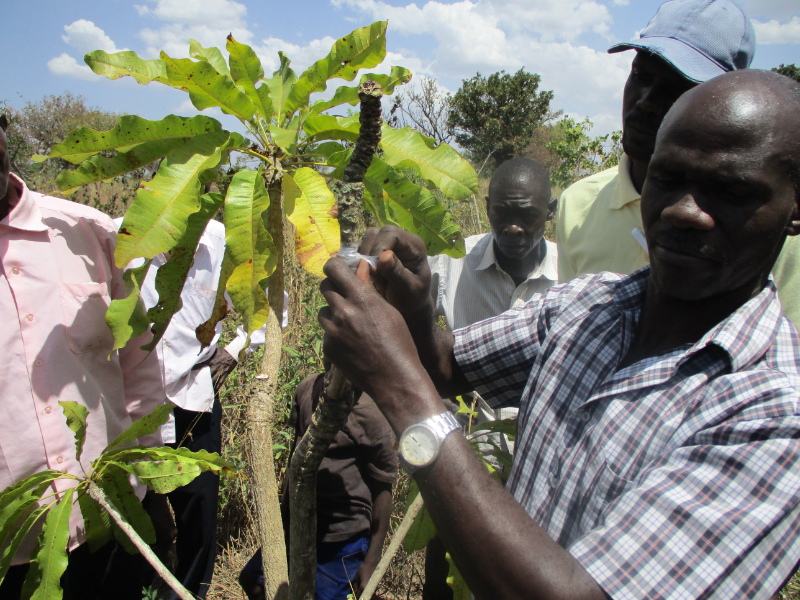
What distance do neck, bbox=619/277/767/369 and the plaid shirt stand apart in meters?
Result: 0.02

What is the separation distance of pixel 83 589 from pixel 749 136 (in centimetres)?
236

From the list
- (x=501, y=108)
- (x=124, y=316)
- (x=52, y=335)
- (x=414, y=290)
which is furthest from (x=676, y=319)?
(x=501, y=108)

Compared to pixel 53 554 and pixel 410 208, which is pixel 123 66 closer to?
pixel 410 208

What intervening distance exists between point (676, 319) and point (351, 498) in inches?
65.5

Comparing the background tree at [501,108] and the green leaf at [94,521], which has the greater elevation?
the background tree at [501,108]

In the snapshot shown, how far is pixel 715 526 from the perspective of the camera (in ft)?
2.20

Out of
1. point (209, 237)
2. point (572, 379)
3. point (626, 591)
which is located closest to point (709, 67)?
point (572, 379)

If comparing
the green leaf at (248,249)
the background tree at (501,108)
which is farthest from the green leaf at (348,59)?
the background tree at (501,108)

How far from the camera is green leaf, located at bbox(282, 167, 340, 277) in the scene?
1016mm

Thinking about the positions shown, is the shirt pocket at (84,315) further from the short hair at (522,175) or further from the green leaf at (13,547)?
the short hair at (522,175)

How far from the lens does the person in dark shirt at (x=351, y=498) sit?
7.14 ft

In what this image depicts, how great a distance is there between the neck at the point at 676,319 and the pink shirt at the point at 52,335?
4.69 ft

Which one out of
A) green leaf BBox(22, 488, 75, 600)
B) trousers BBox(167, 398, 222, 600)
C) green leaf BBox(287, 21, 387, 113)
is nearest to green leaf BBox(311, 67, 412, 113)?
green leaf BBox(287, 21, 387, 113)

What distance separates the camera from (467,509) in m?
0.75
